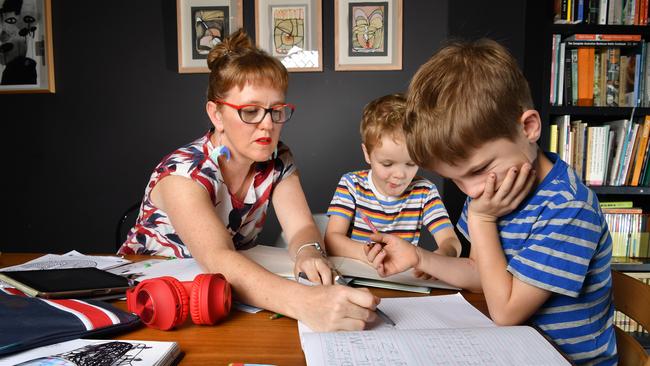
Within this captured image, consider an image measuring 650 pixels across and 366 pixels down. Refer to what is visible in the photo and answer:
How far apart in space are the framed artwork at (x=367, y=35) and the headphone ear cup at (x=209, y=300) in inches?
84.3

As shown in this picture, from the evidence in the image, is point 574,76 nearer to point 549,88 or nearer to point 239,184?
point 549,88

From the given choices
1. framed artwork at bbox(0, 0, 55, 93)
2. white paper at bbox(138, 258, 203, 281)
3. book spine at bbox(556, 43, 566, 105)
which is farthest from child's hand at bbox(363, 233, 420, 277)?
framed artwork at bbox(0, 0, 55, 93)

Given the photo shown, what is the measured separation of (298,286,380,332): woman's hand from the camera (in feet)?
2.54

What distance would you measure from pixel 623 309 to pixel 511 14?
223 centimetres

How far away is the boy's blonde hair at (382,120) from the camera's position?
5.31 feet

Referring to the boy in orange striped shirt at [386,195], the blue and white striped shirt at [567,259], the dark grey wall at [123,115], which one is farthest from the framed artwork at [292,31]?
the blue and white striped shirt at [567,259]

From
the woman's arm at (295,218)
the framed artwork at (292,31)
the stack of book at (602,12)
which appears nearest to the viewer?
the woman's arm at (295,218)

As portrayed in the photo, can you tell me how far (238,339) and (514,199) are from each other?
0.53 metres

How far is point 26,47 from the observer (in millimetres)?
2863

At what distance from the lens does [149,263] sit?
4.06 ft

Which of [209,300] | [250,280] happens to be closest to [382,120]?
[250,280]

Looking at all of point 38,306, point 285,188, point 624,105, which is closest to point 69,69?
point 285,188

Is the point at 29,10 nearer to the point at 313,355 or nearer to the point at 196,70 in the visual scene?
the point at 196,70

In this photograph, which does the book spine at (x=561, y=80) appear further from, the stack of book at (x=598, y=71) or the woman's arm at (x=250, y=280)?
the woman's arm at (x=250, y=280)
